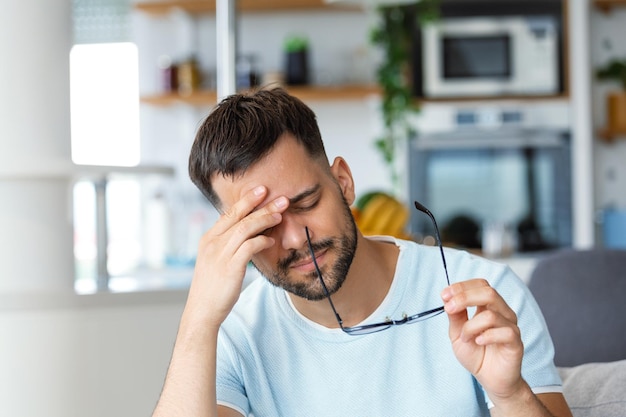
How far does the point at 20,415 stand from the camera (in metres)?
1.94

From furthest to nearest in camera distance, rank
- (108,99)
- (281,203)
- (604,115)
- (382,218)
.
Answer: (108,99)
(604,115)
(382,218)
(281,203)

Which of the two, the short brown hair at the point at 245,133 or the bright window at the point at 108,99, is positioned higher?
the bright window at the point at 108,99

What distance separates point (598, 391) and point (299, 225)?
2.02 ft

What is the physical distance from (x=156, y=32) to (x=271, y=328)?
3.70 meters

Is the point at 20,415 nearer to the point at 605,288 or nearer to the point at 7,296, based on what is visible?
the point at 7,296

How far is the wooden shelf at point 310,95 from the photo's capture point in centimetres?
477

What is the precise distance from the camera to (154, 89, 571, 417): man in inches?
56.6

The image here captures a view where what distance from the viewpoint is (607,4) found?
4.71m

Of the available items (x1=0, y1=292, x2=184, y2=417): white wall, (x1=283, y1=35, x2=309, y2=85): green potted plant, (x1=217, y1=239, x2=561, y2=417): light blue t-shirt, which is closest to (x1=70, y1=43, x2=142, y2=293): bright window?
(x1=283, y1=35, x2=309, y2=85): green potted plant

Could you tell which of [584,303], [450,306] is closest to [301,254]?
[450,306]

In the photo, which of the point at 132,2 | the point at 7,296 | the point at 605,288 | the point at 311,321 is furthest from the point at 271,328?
the point at 132,2

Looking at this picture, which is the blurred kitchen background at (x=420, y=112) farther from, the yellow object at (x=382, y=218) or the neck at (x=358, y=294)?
the neck at (x=358, y=294)

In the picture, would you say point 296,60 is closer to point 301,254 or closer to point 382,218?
point 382,218

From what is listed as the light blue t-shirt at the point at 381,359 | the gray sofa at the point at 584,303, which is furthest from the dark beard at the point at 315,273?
the gray sofa at the point at 584,303
